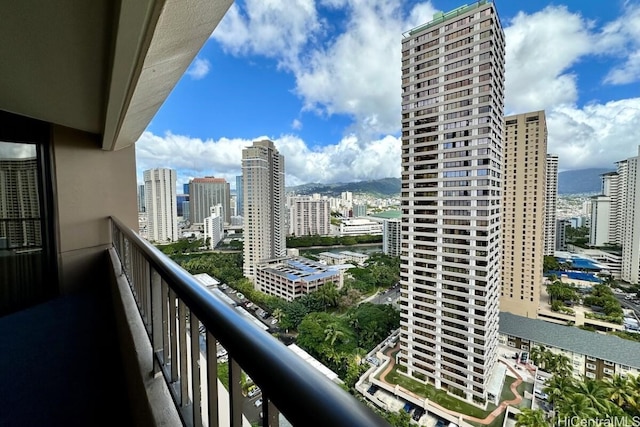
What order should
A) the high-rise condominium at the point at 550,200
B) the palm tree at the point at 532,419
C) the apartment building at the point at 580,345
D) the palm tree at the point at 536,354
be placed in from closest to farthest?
the palm tree at the point at 532,419, the apartment building at the point at 580,345, the palm tree at the point at 536,354, the high-rise condominium at the point at 550,200

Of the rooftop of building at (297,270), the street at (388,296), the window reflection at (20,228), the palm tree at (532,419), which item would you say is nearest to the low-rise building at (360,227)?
the street at (388,296)

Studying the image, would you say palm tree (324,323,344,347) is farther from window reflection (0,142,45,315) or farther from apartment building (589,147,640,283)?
apartment building (589,147,640,283)

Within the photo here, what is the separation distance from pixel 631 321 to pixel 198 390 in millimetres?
8916

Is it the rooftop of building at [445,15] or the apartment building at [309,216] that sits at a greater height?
the rooftop of building at [445,15]

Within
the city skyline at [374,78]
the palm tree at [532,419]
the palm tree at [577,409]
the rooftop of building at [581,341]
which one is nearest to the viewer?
the palm tree at [532,419]

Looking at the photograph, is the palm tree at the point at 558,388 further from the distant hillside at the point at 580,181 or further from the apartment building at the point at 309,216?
the apartment building at the point at 309,216

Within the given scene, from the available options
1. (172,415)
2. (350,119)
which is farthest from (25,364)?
(350,119)

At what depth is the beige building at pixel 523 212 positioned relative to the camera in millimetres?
7926

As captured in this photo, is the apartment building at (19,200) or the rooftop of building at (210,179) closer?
the apartment building at (19,200)

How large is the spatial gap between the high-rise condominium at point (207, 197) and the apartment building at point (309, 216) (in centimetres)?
357

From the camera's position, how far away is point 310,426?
22 centimetres

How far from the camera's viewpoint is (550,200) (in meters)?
8.37

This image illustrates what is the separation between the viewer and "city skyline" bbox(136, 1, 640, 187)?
6188 mm

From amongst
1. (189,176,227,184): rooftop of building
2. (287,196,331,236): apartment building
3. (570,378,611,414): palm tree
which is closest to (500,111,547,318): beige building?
(570,378,611,414): palm tree
